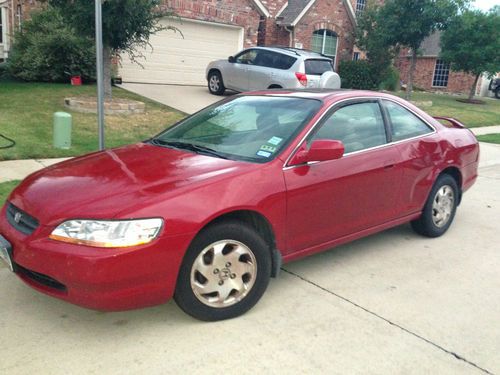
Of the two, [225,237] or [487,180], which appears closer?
[225,237]

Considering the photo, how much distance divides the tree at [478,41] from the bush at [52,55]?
1329 cm

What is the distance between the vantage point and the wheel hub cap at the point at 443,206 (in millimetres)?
5054

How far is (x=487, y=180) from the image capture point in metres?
8.15

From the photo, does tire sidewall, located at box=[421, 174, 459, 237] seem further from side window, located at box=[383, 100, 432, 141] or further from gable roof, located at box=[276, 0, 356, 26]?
gable roof, located at box=[276, 0, 356, 26]

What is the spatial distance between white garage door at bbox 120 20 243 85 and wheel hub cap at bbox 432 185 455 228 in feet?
43.9

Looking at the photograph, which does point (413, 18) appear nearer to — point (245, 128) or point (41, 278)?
point (245, 128)

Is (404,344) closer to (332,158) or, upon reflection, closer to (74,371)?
(332,158)

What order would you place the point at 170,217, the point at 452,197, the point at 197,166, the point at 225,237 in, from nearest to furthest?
the point at 170,217, the point at 225,237, the point at 197,166, the point at 452,197

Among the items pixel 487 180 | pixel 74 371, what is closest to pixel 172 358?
pixel 74 371

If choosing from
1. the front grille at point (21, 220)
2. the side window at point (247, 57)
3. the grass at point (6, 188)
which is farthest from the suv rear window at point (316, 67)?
the front grille at point (21, 220)

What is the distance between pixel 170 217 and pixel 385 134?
2357 mm

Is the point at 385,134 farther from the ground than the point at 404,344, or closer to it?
farther from the ground

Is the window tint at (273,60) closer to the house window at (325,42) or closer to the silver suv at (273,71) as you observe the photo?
the silver suv at (273,71)

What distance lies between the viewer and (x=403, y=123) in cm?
476
